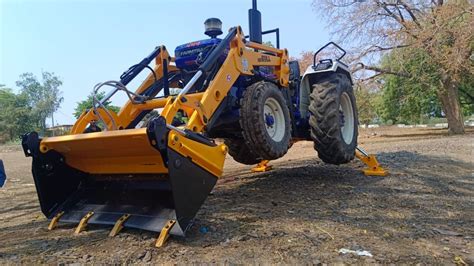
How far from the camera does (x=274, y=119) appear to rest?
4926 millimetres

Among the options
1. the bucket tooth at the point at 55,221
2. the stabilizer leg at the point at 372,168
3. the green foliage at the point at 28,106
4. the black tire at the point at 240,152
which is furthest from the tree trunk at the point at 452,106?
the green foliage at the point at 28,106

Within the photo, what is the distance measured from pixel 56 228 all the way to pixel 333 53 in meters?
17.1

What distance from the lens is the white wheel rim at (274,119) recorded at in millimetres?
4770

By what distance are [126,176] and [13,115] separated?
6011cm

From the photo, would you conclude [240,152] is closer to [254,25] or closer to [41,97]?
[254,25]

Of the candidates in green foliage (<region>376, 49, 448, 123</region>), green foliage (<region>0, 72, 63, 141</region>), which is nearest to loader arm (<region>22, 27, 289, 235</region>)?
green foliage (<region>376, 49, 448, 123</region>)

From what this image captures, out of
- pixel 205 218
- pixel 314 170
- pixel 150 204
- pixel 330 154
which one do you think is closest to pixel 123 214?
pixel 150 204

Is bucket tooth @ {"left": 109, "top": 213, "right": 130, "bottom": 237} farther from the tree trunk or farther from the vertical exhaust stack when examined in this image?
the tree trunk

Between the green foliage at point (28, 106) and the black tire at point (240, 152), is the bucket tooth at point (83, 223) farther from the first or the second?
the green foliage at point (28, 106)

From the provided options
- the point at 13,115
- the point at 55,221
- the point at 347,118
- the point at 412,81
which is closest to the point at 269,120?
the point at 347,118

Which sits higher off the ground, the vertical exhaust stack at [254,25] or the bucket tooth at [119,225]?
the vertical exhaust stack at [254,25]

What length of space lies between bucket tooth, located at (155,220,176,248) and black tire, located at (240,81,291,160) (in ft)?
4.45

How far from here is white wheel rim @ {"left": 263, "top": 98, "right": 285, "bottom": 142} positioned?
4.77 m

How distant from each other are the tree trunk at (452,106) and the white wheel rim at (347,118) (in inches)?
618
